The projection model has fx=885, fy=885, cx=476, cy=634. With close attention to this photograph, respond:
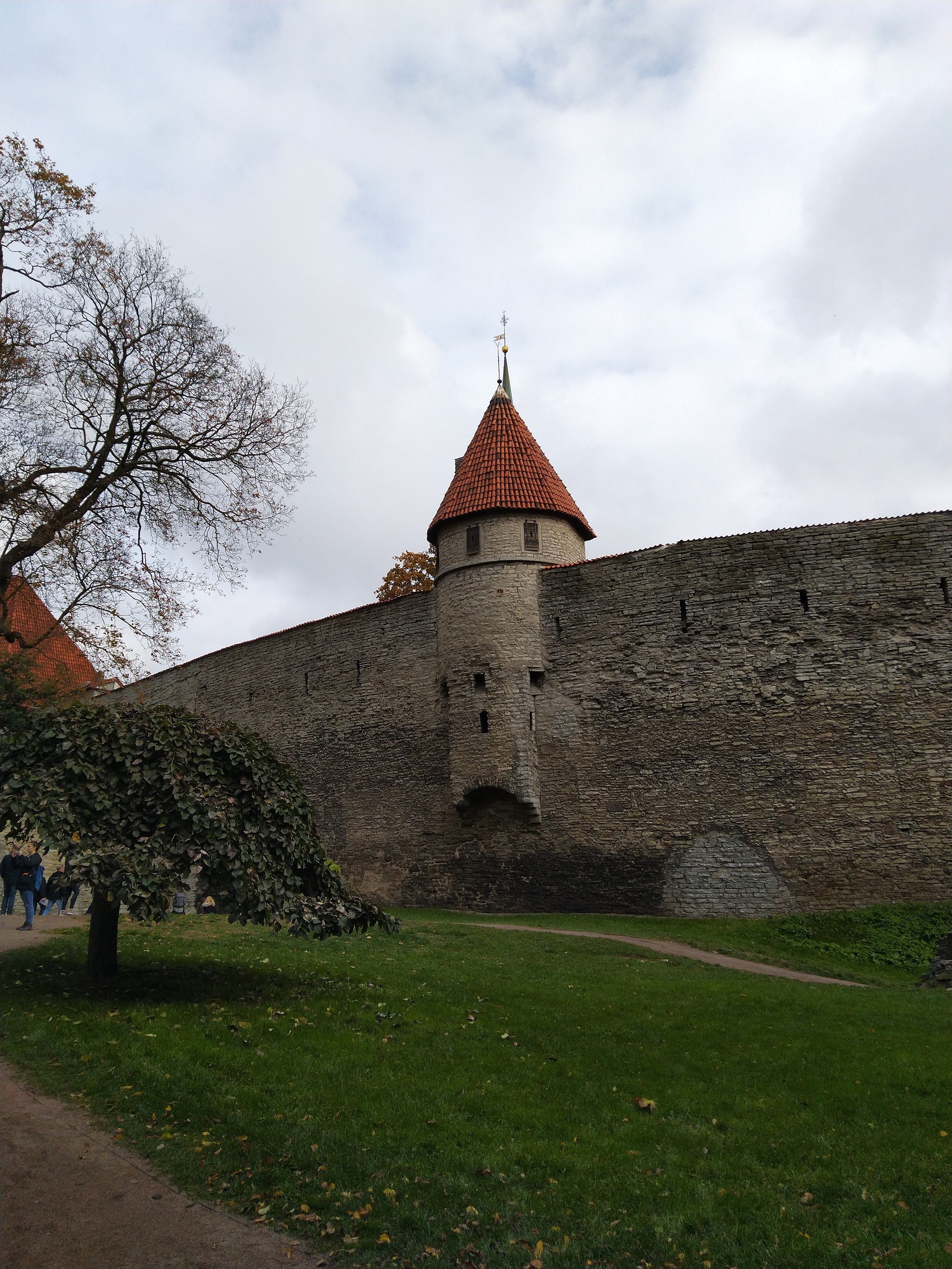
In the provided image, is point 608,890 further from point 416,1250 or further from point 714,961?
point 416,1250

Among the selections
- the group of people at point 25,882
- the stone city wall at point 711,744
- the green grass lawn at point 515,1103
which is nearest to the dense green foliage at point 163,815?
the green grass lawn at point 515,1103

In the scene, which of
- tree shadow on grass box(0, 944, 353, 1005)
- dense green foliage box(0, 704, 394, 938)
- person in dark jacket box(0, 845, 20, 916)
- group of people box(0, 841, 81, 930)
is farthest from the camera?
person in dark jacket box(0, 845, 20, 916)

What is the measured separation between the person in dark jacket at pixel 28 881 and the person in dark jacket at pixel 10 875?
0.27 ft

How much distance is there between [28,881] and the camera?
1262 cm

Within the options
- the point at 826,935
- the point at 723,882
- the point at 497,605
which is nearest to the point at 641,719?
the point at 723,882

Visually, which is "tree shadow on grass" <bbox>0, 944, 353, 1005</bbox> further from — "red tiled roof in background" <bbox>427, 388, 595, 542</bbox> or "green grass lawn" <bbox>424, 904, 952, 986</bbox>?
"red tiled roof in background" <bbox>427, 388, 595, 542</bbox>

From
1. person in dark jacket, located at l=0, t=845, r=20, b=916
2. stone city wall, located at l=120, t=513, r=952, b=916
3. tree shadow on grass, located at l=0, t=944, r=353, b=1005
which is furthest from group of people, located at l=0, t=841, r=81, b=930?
stone city wall, located at l=120, t=513, r=952, b=916

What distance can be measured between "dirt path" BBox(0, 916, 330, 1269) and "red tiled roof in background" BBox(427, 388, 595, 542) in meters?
16.2

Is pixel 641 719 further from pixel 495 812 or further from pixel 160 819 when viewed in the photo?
pixel 160 819

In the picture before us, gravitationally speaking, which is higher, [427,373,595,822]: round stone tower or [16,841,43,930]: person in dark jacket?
[427,373,595,822]: round stone tower

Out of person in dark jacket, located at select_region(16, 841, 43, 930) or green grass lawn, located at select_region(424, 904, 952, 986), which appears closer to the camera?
person in dark jacket, located at select_region(16, 841, 43, 930)

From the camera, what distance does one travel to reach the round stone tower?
1916 cm

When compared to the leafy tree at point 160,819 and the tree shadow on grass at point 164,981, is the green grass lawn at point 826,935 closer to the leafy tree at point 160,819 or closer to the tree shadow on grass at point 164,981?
the tree shadow on grass at point 164,981

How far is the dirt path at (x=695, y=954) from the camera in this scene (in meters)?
12.2
